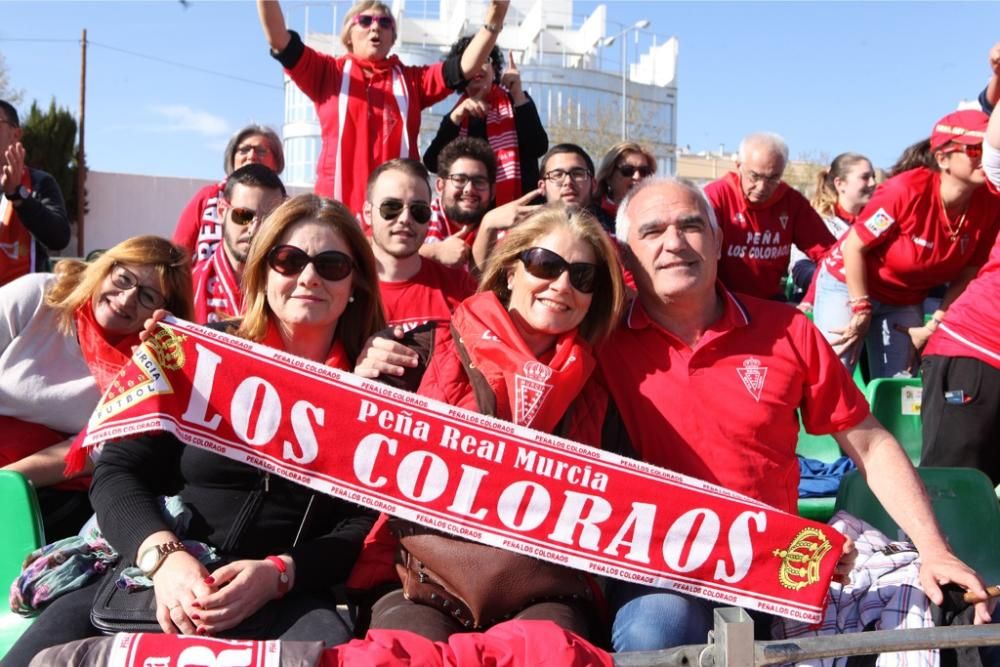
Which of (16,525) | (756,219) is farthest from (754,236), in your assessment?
(16,525)

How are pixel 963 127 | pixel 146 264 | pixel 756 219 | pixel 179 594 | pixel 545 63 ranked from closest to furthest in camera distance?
pixel 179 594 → pixel 146 264 → pixel 963 127 → pixel 756 219 → pixel 545 63

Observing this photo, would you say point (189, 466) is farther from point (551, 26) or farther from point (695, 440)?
point (551, 26)

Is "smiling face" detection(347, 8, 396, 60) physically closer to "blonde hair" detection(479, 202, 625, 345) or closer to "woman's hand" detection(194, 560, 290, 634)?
"blonde hair" detection(479, 202, 625, 345)

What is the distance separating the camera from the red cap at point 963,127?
3.97 metres

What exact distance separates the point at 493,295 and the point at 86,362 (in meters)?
1.71

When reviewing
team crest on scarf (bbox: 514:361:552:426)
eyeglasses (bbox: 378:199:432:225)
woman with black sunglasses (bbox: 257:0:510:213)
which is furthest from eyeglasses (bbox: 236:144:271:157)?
team crest on scarf (bbox: 514:361:552:426)

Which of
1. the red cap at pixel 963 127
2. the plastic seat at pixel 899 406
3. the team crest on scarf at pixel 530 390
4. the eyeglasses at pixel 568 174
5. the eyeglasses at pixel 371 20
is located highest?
the eyeglasses at pixel 371 20

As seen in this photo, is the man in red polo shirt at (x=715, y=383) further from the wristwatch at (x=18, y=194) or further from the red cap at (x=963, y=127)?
the wristwatch at (x=18, y=194)

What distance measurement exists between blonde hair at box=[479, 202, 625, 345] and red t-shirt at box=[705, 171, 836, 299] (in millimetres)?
3205

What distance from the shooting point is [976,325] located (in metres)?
3.63

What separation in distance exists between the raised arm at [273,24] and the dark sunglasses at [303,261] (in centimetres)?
263

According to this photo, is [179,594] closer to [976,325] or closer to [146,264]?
[146,264]

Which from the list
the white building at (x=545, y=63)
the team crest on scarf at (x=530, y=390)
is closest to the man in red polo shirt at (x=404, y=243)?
the team crest on scarf at (x=530, y=390)

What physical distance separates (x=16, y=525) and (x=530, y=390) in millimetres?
1723
